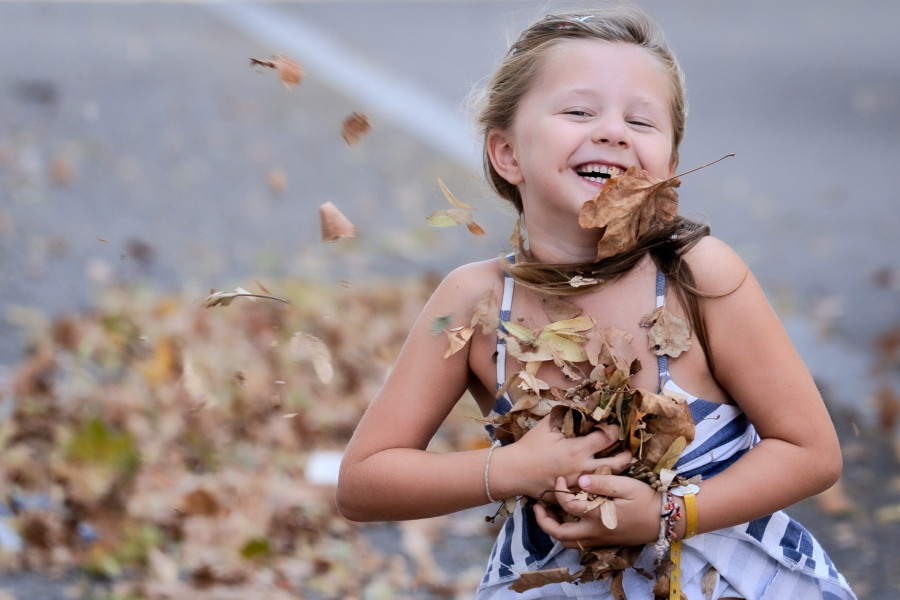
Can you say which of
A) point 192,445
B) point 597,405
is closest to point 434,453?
point 597,405

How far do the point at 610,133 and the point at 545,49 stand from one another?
27cm

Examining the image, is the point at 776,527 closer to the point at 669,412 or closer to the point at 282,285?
the point at 669,412

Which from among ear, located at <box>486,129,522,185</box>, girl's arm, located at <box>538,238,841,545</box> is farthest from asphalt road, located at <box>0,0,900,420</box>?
girl's arm, located at <box>538,238,841,545</box>

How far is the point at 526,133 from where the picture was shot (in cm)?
210

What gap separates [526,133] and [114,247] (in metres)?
4.02

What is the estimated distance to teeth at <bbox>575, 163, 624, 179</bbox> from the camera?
6.55 ft

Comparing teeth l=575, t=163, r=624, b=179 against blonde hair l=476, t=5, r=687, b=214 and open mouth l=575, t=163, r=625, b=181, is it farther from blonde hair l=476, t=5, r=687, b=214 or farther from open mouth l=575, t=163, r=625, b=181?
blonde hair l=476, t=5, r=687, b=214

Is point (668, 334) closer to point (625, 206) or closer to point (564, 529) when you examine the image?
point (625, 206)

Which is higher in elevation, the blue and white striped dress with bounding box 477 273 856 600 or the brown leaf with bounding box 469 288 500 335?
the brown leaf with bounding box 469 288 500 335

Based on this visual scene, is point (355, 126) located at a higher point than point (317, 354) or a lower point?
higher

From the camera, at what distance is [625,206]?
76.4 inches

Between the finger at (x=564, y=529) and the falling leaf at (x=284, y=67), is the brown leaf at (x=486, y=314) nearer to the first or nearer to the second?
the finger at (x=564, y=529)

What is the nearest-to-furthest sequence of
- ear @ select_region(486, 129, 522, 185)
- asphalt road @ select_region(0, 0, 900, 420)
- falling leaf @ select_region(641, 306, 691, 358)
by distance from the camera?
falling leaf @ select_region(641, 306, 691, 358) → ear @ select_region(486, 129, 522, 185) → asphalt road @ select_region(0, 0, 900, 420)

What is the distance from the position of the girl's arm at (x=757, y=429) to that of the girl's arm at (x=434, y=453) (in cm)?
7
